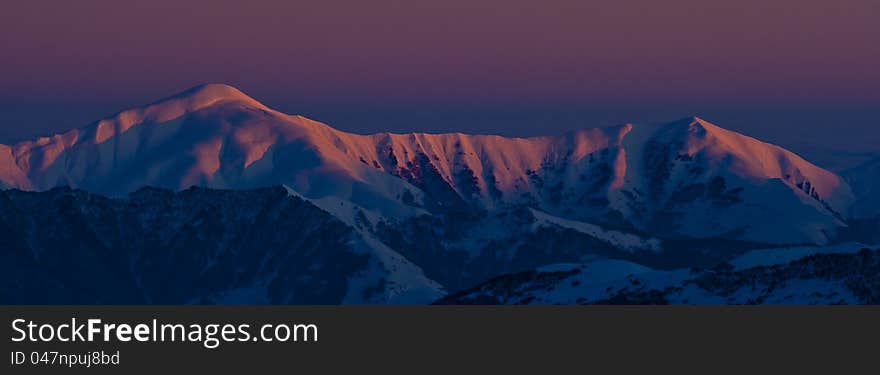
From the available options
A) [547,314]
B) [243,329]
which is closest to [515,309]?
[547,314]

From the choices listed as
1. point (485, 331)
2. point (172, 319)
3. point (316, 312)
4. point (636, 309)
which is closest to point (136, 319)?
point (172, 319)

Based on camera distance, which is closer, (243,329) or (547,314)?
(243,329)

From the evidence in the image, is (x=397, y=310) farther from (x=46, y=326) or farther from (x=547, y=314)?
(x=46, y=326)

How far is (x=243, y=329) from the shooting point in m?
156

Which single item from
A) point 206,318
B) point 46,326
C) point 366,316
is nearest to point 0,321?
point 46,326

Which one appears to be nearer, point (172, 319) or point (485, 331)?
point (172, 319)

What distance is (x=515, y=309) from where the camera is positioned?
171m

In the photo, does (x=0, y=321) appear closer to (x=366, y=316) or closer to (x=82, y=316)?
(x=82, y=316)

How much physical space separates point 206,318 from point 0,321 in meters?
16.1

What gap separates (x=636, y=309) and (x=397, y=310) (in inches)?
777

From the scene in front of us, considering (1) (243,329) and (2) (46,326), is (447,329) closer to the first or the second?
(1) (243,329)

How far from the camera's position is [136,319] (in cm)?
15625

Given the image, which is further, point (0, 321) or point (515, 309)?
point (515, 309)

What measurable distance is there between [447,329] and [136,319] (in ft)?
82.9
